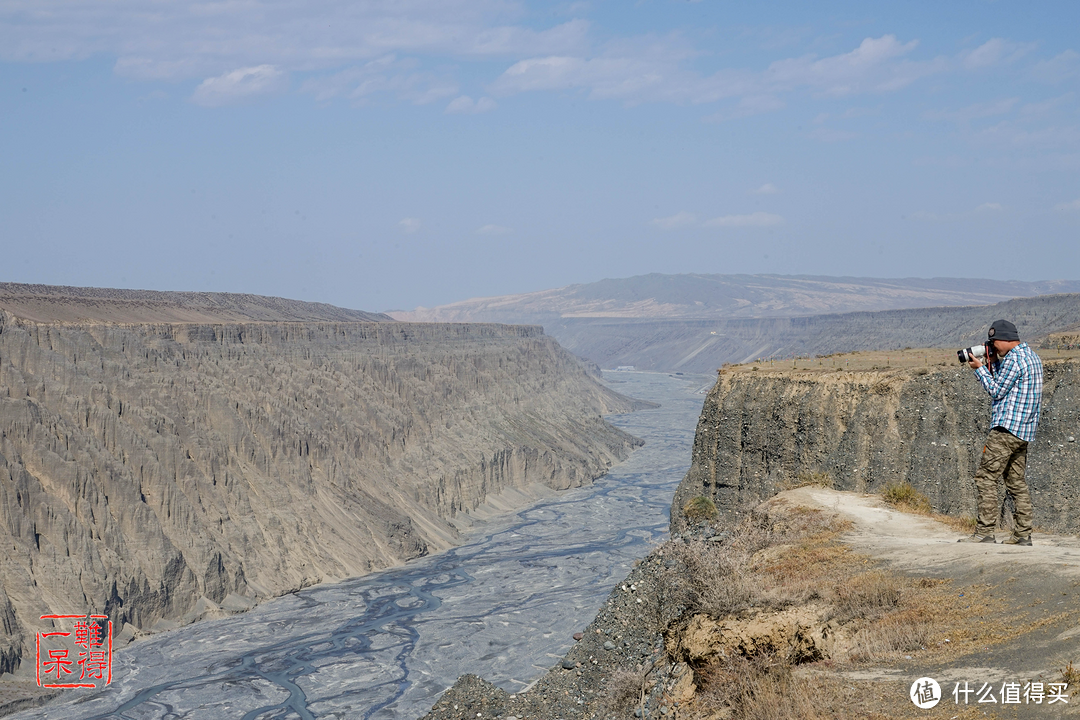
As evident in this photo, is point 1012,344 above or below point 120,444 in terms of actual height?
above

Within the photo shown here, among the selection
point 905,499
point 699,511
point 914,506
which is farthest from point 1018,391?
point 699,511

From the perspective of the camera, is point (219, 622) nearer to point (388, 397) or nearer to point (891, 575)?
point (388, 397)

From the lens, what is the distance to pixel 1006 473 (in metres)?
11.6

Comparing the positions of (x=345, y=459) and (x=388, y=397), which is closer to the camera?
(x=345, y=459)

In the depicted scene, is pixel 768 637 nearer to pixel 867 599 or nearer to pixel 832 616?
pixel 832 616

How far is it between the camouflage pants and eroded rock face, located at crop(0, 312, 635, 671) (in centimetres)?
4194

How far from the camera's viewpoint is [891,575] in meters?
11.9

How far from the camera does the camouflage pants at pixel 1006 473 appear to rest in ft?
37.4

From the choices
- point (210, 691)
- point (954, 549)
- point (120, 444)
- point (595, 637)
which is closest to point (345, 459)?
point (120, 444)

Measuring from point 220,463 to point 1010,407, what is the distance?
55.5 m

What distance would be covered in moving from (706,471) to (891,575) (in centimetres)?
2562

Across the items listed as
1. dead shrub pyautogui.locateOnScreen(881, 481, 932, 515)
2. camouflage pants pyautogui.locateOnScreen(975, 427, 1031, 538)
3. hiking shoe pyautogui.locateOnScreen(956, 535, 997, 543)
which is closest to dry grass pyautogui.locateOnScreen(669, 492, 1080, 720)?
hiking shoe pyautogui.locateOnScreen(956, 535, 997, 543)

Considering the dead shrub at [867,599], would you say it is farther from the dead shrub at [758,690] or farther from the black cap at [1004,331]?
the black cap at [1004,331]

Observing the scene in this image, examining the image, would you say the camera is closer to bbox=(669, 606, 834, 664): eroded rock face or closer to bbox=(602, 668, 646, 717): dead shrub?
bbox=(669, 606, 834, 664): eroded rock face
